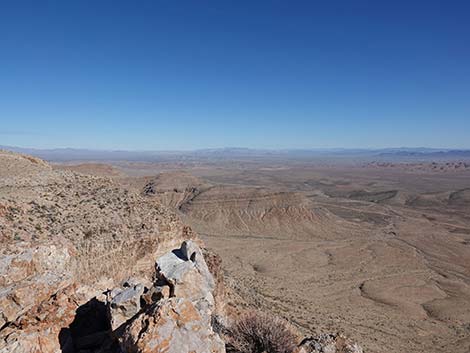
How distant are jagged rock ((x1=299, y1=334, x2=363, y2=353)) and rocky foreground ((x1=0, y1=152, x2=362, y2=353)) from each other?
35mm

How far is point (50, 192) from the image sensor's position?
67.9 feet

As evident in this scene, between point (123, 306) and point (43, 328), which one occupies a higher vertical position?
point (123, 306)

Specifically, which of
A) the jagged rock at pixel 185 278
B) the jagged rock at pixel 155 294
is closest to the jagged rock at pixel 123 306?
the jagged rock at pixel 155 294

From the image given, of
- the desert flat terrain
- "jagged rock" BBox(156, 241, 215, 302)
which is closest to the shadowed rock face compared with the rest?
"jagged rock" BBox(156, 241, 215, 302)

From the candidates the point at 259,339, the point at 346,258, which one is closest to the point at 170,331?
the point at 259,339

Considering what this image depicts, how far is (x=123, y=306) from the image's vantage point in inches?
359

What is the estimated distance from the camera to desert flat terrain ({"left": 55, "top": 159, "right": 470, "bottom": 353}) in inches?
1133

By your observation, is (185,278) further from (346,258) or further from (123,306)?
(346,258)

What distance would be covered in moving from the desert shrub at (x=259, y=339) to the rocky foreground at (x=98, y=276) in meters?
0.14

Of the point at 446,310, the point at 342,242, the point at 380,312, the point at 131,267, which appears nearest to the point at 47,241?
the point at 131,267

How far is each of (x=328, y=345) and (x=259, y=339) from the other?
77.9 inches

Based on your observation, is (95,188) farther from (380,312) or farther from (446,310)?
(446,310)

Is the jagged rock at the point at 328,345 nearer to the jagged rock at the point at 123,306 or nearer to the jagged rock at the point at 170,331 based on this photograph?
the jagged rock at the point at 170,331

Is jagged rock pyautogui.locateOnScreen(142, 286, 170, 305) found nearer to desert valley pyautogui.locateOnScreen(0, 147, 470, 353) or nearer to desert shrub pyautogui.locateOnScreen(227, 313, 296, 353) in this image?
desert shrub pyautogui.locateOnScreen(227, 313, 296, 353)
